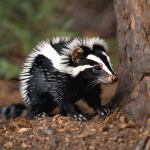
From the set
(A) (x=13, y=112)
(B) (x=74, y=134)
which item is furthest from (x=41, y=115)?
(B) (x=74, y=134)

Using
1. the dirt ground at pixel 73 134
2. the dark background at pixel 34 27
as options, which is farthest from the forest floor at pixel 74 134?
the dark background at pixel 34 27

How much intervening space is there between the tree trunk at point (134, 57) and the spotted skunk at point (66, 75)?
0.39m

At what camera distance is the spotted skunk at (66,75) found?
4.34 meters

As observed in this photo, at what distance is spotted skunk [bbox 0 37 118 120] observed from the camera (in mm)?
4344

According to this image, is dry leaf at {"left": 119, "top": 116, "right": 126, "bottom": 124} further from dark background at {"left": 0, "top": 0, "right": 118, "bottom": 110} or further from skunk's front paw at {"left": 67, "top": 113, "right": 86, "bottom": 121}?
dark background at {"left": 0, "top": 0, "right": 118, "bottom": 110}

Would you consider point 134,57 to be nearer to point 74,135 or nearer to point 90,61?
point 90,61

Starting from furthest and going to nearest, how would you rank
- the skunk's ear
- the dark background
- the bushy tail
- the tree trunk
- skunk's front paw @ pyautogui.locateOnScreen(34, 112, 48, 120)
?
1. the dark background
2. the bushy tail
3. skunk's front paw @ pyautogui.locateOnScreen(34, 112, 48, 120)
4. the skunk's ear
5. the tree trunk

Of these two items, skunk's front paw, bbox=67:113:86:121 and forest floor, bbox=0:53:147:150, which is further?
skunk's front paw, bbox=67:113:86:121

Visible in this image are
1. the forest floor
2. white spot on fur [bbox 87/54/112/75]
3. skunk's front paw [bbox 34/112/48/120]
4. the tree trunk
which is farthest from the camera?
skunk's front paw [bbox 34/112/48/120]

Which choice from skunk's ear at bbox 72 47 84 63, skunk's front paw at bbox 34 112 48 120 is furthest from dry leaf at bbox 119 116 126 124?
skunk's front paw at bbox 34 112 48 120

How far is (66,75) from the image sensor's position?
4527 millimetres

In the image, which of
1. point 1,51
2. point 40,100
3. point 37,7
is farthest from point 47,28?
point 40,100

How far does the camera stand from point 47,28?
9914 millimetres

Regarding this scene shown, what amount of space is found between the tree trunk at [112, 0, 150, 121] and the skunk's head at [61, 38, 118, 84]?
15.5 inches
